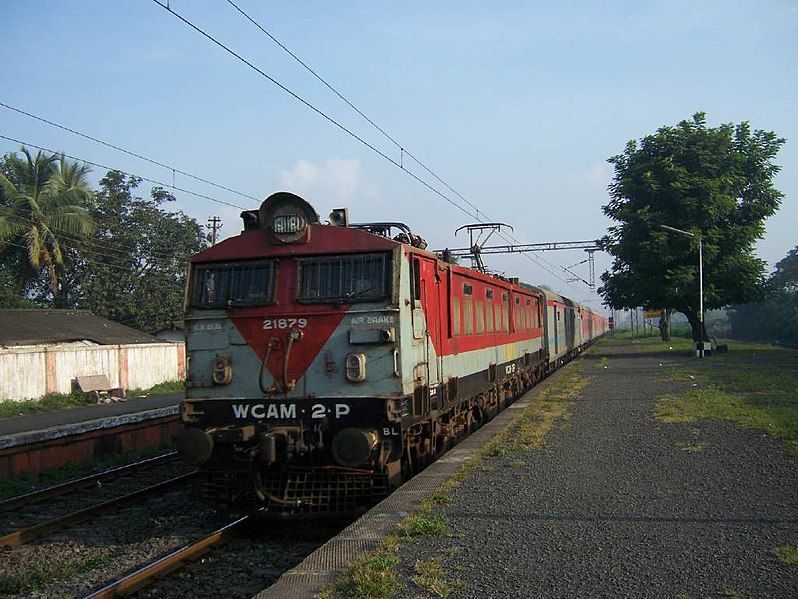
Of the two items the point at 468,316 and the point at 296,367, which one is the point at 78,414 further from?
the point at 296,367

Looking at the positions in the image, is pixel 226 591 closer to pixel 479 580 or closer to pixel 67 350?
pixel 479 580

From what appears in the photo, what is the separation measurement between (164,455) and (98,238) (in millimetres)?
33464

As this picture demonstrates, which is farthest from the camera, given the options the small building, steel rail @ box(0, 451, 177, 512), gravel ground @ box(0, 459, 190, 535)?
the small building

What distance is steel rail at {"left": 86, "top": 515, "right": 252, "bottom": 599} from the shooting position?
263 inches

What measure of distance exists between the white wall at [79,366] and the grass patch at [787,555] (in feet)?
77.8

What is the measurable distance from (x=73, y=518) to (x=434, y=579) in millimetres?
5750

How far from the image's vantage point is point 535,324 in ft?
75.7

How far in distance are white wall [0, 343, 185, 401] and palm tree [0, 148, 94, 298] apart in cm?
866

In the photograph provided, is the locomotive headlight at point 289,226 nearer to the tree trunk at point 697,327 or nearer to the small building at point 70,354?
the small building at point 70,354

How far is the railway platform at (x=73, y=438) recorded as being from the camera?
1316 centimetres

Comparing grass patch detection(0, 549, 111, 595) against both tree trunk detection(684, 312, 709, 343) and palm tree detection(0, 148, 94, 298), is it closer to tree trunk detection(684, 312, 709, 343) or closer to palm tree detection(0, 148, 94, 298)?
palm tree detection(0, 148, 94, 298)

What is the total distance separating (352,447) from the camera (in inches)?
327

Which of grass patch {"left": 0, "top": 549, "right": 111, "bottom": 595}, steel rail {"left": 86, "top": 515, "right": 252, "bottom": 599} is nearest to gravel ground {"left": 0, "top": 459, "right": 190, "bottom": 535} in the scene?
grass patch {"left": 0, "top": 549, "right": 111, "bottom": 595}

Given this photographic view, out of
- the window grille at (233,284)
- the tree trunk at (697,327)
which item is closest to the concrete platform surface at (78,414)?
the window grille at (233,284)
